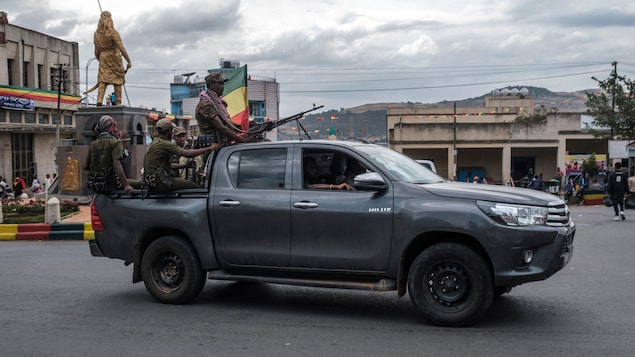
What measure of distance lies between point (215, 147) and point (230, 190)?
0.67 metres

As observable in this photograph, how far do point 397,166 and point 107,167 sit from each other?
3676 millimetres

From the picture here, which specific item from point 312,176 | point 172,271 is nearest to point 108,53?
point 172,271

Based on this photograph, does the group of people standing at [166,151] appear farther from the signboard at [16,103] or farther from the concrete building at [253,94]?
the concrete building at [253,94]

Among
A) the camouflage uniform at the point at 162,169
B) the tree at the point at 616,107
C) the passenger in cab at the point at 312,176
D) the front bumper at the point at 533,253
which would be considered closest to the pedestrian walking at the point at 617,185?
the front bumper at the point at 533,253

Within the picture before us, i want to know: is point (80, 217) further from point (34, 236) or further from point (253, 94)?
point (253, 94)

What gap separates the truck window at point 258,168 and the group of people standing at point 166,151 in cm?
44

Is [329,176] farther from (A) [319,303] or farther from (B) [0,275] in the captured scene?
(B) [0,275]

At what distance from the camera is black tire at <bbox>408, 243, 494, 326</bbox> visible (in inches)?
259

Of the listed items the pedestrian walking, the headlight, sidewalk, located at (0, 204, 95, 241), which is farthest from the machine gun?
the pedestrian walking

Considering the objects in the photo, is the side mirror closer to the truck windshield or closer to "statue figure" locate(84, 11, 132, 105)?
the truck windshield

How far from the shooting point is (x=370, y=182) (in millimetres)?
6867

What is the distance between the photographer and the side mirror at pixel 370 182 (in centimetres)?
687

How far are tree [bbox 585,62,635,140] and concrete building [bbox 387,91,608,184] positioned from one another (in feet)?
18.8

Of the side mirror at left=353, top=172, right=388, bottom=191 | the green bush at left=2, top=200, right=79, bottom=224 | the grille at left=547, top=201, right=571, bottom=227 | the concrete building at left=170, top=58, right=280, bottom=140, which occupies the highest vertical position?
the concrete building at left=170, top=58, right=280, bottom=140
